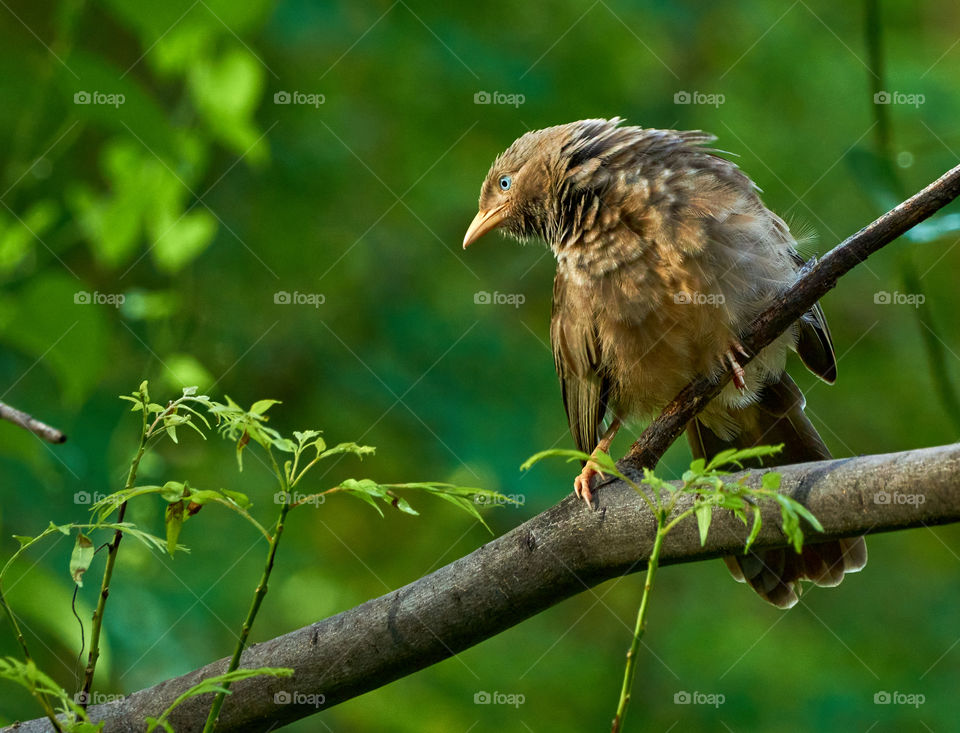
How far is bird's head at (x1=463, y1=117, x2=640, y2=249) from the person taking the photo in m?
3.31

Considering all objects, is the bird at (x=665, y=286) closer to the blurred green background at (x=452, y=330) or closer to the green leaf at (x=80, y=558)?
the blurred green background at (x=452, y=330)

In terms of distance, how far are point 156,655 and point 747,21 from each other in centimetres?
483

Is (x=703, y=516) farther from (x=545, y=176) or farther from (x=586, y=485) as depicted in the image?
(x=545, y=176)

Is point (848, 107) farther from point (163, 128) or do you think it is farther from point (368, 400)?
point (163, 128)

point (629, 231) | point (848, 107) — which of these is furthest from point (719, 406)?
point (848, 107)

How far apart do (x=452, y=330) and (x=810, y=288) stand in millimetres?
3309

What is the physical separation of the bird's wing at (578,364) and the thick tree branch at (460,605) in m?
1.15

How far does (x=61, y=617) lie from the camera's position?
263 centimetres

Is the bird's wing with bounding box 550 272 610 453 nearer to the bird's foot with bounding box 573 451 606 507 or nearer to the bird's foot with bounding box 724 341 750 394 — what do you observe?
the bird's foot with bounding box 724 341 750 394

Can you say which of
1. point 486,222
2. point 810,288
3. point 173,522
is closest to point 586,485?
point 810,288

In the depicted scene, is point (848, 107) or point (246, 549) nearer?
point (246, 549)

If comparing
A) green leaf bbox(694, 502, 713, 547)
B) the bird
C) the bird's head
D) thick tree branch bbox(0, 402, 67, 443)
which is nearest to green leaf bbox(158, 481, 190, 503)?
thick tree branch bbox(0, 402, 67, 443)

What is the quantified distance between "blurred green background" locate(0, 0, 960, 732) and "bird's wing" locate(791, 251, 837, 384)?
81 cm

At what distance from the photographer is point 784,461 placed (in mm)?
3504
